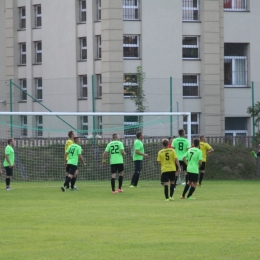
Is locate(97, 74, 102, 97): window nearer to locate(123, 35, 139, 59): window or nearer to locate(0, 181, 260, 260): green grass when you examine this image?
locate(123, 35, 139, 59): window

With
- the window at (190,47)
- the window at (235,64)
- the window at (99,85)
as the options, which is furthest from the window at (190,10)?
the window at (99,85)

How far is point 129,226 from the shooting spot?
16.4 m

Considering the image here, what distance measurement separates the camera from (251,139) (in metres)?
38.5

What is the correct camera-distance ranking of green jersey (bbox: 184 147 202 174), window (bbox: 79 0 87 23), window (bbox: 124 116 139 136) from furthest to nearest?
window (bbox: 79 0 87 23) < window (bbox: 124 116 139 136) < green jersey (bbox: 184 147 202 174)

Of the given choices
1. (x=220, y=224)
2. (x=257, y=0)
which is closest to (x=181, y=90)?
(x=257, y=0)

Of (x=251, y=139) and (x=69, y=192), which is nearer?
(x=69, y=192)

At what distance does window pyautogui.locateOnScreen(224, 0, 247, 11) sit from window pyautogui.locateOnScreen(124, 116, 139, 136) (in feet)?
35.8

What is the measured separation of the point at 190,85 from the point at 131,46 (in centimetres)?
383

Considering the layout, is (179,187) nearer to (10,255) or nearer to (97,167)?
(97,167)

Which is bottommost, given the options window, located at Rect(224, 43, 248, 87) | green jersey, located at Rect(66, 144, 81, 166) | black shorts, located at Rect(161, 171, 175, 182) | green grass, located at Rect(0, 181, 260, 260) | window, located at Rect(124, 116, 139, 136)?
green grass, located at Rect(0, 181, 260, 260)

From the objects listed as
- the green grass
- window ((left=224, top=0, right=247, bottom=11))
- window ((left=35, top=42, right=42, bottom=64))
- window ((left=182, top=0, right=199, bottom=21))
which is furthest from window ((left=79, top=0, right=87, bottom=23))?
the green grass

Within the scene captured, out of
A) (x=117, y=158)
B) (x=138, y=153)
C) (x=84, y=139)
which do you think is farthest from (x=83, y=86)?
(x=117, y=158)

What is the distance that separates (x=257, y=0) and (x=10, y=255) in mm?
35850

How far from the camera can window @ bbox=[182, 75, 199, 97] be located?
146 ft
